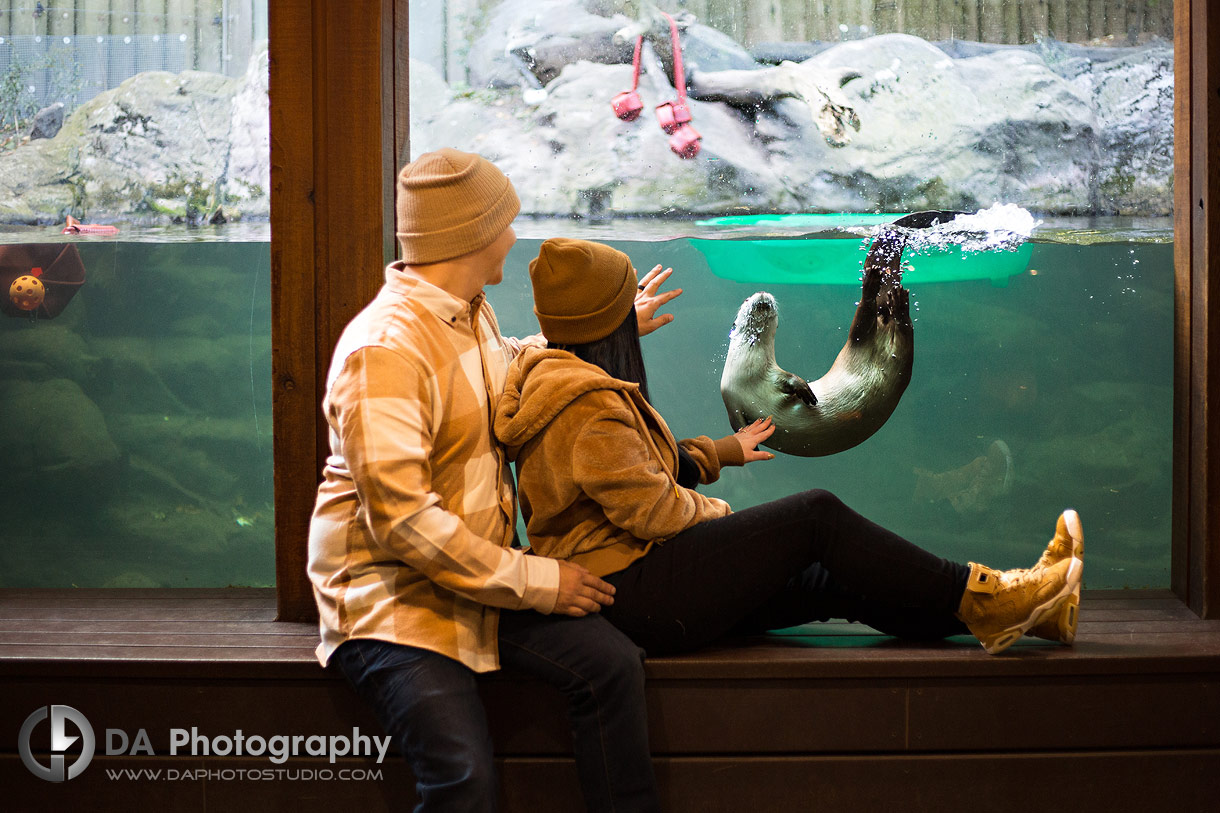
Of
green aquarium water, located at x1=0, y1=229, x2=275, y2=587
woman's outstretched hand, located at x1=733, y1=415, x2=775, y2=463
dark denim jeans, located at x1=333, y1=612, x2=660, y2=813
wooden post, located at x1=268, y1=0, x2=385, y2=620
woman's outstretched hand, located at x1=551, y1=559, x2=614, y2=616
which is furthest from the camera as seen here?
green aquarium water, located at x1=0, y1=229, x2=275, y2=587

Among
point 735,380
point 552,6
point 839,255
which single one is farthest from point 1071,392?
point 552,6

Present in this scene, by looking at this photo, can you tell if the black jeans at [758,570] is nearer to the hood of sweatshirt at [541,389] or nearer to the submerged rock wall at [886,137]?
the hood of sweatshirt at [541,389]

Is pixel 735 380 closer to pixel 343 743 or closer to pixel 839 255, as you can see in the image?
pixel 839 255

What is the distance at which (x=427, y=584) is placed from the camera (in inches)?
63.2

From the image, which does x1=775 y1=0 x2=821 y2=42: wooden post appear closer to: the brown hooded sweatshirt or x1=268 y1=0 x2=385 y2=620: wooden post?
x1=268 y1=0 x2=385 y2=620: wooden post

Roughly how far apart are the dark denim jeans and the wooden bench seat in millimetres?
198

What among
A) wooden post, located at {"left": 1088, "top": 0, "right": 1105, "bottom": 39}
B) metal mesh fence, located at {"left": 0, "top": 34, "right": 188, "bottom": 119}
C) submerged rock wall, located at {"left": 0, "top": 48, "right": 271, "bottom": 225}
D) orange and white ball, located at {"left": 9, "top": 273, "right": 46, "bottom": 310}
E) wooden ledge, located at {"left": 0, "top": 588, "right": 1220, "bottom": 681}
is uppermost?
wooden post, located at {"left": 1088, "top": 0, "right": 1105, "bottom": 39}

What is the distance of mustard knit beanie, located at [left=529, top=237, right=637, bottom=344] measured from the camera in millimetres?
1713

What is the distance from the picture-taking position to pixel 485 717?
5.23 ft

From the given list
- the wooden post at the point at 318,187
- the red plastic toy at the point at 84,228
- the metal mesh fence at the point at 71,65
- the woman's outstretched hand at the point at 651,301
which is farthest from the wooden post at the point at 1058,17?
the red plastic toy at the point at 84,228

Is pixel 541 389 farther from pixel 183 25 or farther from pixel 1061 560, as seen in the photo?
pixel 183 25

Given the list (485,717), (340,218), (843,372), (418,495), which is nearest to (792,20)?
(843,372)

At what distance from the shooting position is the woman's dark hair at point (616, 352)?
1785mm

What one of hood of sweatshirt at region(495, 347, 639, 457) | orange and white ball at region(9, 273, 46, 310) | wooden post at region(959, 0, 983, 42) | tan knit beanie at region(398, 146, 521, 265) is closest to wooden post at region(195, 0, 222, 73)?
orange and white ball at region(9, 273, 46, 310)
